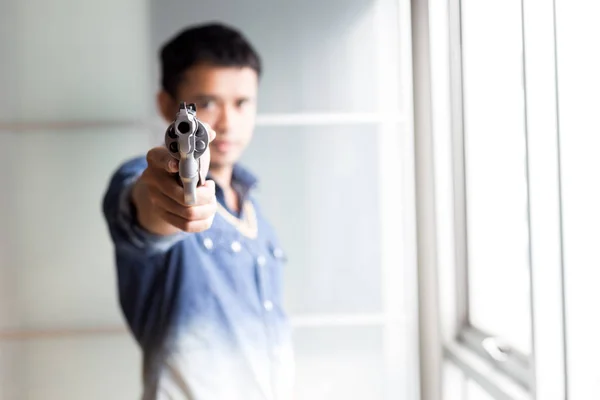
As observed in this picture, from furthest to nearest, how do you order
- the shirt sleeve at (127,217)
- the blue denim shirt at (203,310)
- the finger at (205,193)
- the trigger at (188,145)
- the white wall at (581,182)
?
the blue denim shirt at (203,310)
the shirt sleeve at (127,217)
the white wall at (581,182)
the finger at (205,193)
the trigger at (188,145)

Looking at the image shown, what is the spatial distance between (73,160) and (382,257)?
26.7 inches

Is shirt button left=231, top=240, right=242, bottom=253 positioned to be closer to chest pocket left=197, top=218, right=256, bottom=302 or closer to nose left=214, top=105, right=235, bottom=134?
chest pocket left=197, top=218, right=256, bottom=302

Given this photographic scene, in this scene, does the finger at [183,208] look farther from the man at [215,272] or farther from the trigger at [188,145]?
the man at [215,272]

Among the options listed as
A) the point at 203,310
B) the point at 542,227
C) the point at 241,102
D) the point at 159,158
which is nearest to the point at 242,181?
the point at 241,102

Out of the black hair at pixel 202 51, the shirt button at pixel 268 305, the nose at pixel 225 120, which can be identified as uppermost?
the black hair at pixel 202 51

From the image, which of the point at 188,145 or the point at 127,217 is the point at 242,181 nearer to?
the point at 127,217

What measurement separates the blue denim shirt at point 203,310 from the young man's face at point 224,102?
11cm

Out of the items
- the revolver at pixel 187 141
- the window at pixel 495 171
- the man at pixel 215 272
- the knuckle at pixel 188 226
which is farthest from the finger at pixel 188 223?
the window at pixel 495 171

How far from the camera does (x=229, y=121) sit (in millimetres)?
1338

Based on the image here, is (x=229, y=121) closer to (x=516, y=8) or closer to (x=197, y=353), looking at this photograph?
(x=197, y=353)

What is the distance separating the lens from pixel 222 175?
135cm

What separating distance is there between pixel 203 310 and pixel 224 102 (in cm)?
42

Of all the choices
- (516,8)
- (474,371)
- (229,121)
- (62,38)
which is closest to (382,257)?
(474,371)

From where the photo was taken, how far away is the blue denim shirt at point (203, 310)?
4.20ft
